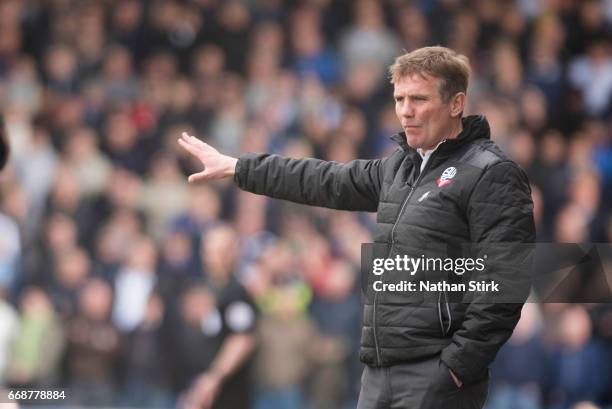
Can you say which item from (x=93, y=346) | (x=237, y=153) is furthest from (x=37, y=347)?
(x=237, y=153)

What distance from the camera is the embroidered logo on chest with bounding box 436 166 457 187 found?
4195 mm

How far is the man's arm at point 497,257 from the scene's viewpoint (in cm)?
401

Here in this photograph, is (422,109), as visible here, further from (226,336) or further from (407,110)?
(226,336)

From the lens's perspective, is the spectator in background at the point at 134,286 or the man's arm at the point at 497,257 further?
the spectator in background at the point at 134,286

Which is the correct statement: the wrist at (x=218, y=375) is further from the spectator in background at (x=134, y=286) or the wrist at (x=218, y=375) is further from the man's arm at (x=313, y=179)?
the man's arm at (x=313, y=179)

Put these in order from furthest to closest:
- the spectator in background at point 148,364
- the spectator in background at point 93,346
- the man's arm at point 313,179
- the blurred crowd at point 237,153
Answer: the spectator in background at point 93,346, the spectator in background at point 148,364, the blurred crowd at point 237,153, the man's arm at point 313,179

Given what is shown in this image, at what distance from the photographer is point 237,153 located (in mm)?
11742

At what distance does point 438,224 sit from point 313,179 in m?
0.67

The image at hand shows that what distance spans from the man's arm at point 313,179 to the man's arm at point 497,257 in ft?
1.88

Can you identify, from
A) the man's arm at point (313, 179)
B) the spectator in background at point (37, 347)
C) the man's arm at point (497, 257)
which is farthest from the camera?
the spectator in background at point (37, 347)

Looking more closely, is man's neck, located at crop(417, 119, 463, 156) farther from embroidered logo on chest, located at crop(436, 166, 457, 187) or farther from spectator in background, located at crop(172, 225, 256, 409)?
spectator in background, located at crop(172, 225, 256, 409)

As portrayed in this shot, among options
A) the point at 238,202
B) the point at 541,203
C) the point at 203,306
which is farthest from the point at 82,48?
the point at 541,203

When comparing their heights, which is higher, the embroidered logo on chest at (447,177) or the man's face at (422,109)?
the man's face at (422,109)

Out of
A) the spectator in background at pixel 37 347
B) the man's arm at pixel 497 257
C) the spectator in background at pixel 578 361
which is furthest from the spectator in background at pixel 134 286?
the man's arm at pixel 497 257
